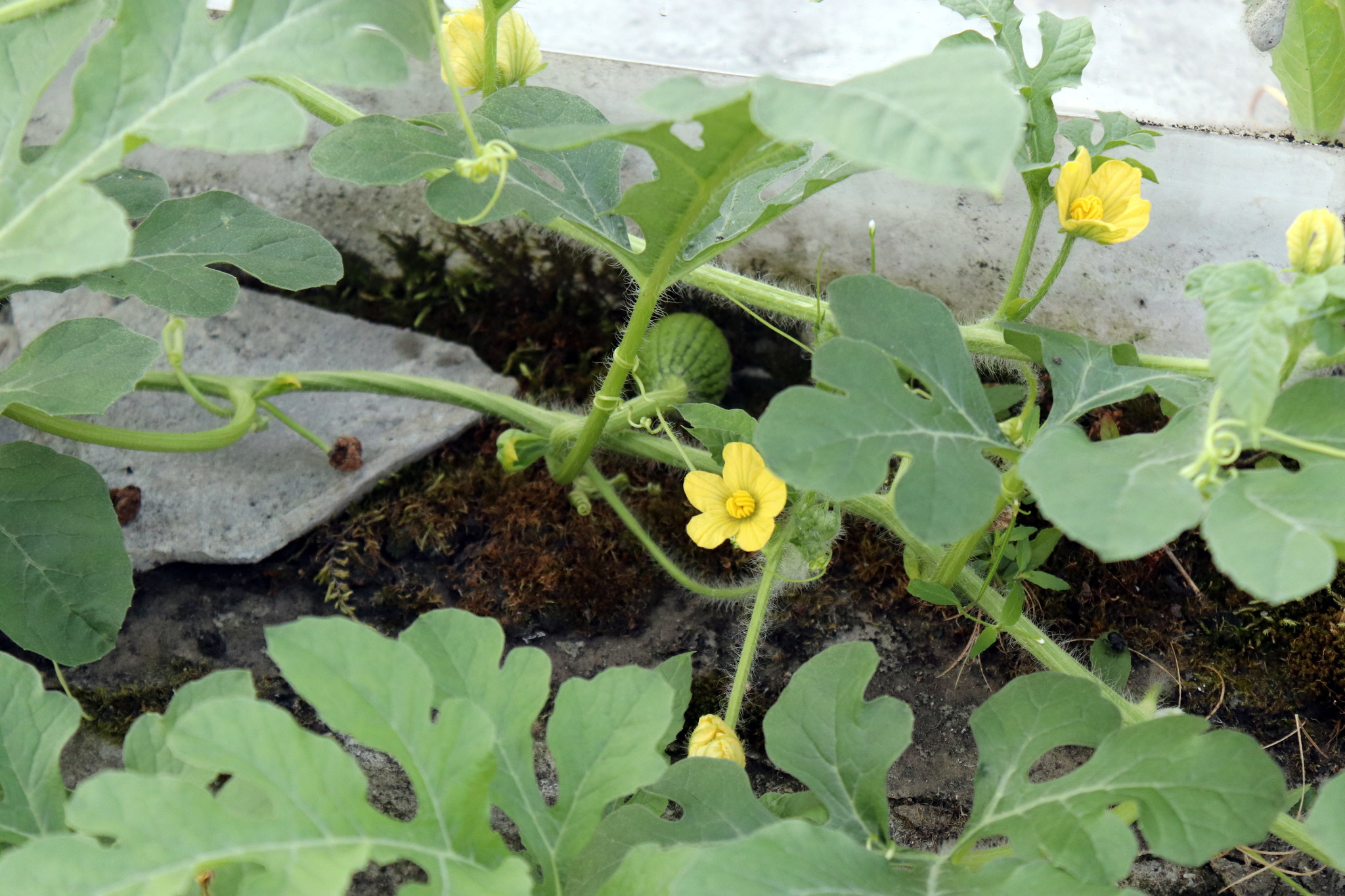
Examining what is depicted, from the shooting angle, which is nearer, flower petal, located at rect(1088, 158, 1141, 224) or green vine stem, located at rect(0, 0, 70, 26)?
green vine stem, located at rect(0, 0, 70, 26)

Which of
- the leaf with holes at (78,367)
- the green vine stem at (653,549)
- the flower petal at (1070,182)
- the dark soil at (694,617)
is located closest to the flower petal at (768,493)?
the green vine stem at (653,549)

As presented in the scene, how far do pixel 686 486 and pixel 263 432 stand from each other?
907mm

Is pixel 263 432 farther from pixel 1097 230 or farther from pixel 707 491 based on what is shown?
pixel 1097 230

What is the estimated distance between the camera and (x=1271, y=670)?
4.87ft

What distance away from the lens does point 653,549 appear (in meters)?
1.51

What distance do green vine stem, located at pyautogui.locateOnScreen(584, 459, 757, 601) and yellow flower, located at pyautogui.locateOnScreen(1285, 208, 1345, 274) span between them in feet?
2.73

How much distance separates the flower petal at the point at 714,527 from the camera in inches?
Result: 53.2

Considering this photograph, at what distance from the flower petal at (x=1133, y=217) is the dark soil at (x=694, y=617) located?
1.24 feet

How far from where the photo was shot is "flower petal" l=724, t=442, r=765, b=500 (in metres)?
1.31

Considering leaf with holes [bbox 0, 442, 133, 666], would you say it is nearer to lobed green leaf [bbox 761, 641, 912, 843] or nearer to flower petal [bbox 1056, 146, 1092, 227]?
lobed green leaf [bbox 761, 641, 912, 843]

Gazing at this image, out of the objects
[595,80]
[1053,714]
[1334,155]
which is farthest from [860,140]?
[1334,155]

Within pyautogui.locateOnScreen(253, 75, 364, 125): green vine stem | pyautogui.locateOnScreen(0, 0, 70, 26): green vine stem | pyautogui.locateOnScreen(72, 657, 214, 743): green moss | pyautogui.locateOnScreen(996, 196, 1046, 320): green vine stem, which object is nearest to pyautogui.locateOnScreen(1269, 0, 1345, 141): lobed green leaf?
pyautogui.locateOnScreen(996, 196, 1046, 320): green vine stem

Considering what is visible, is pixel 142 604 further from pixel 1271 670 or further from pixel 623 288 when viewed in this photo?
pixel 1271 670

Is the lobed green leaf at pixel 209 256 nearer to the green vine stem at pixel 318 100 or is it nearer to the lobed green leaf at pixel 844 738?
the green vine stem at pixel 318 100
